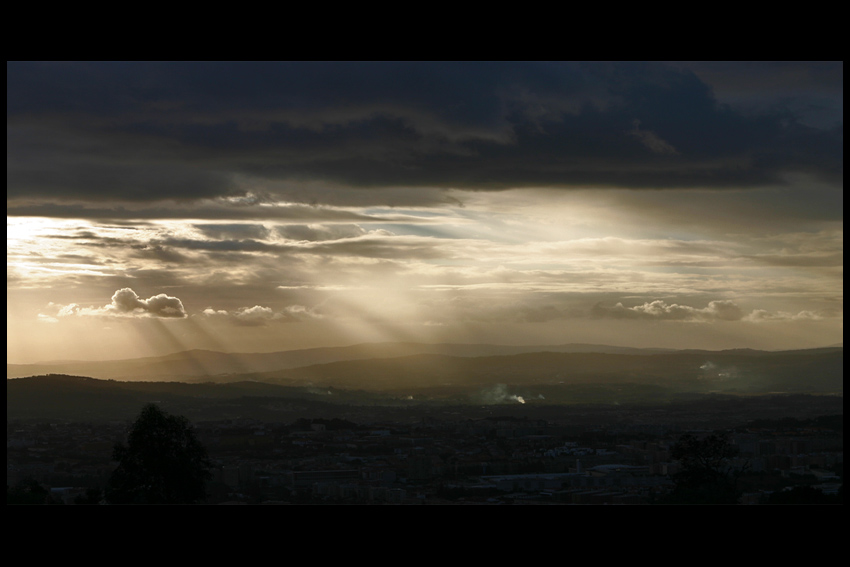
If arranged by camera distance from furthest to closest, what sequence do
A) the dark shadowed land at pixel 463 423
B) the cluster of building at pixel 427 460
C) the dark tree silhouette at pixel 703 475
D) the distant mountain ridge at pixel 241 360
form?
the distant mountain ridge at pixel 241 360
the dark shadowed land at pixel 463 423
the cluster of building at pixel 427 460
the dark tree silhouette at pixel 703 475

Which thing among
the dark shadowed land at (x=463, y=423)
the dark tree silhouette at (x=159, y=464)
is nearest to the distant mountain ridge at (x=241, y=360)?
the dark shadowed land at (x=463, y=423)

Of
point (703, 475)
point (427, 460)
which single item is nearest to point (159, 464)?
point (703, 475)

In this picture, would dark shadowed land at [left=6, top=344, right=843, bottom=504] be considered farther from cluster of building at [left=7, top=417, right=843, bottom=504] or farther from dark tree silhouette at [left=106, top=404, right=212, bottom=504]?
dark tree silhouette at [left=106, top=404, right=212, bottom=504]

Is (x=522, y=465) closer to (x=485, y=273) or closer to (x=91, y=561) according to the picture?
(x=91, y=561)

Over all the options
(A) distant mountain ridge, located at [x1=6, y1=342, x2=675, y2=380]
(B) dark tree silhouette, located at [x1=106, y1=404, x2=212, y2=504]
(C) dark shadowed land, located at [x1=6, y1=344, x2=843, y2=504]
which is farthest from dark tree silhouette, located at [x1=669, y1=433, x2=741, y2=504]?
(A) distant mountain ridge, located at [x1=6, y1=342, x2=675, y2=380]

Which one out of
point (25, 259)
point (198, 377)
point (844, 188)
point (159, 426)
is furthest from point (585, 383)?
point (844, 188)

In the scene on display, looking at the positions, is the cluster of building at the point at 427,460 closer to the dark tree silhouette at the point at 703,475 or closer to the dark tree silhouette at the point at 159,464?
the dark tree silhouette at the point at 703,475
